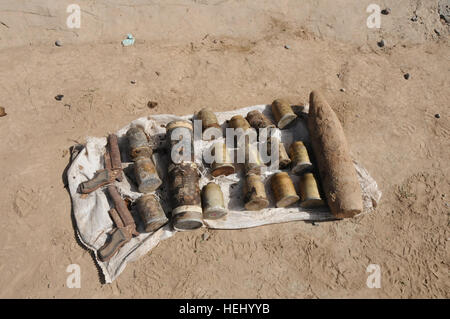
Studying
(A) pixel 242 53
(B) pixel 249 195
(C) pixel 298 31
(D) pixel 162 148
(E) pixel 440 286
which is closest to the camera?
(E) pixel 440 286

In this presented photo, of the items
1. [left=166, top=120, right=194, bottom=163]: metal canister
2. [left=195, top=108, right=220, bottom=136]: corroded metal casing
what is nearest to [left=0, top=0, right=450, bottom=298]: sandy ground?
[left=195, top=108, right=220, bottom=136]: corroded metal casing

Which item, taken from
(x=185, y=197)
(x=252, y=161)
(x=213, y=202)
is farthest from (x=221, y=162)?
(x=185, y=197)

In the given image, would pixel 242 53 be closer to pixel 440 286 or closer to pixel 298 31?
pixel 298 31

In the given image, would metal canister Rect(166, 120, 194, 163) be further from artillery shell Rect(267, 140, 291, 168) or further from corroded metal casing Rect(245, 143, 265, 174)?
artillery shell Rect(267, 140, 291, 168)

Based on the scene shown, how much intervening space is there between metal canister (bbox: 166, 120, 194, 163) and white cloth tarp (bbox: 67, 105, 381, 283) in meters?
0.48

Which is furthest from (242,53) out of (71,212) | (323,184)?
(71,212)

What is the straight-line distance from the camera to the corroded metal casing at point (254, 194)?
19.7 feet

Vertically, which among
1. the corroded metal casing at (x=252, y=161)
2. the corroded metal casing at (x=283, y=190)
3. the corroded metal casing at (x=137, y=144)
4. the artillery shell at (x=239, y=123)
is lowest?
the corroded metal casing at (x=283, y=190)

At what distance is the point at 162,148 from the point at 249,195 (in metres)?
2.10

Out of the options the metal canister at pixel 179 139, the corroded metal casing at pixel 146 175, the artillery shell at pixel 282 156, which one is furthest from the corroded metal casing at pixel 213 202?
the artillery shell at pixel 282 156

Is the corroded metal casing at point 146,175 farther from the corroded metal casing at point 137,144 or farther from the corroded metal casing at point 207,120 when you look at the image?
the corroded metal casing at point 207,120

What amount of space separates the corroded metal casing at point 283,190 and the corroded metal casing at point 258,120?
4.14ft

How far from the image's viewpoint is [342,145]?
252 inches

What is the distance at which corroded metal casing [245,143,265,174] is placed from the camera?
640cm
